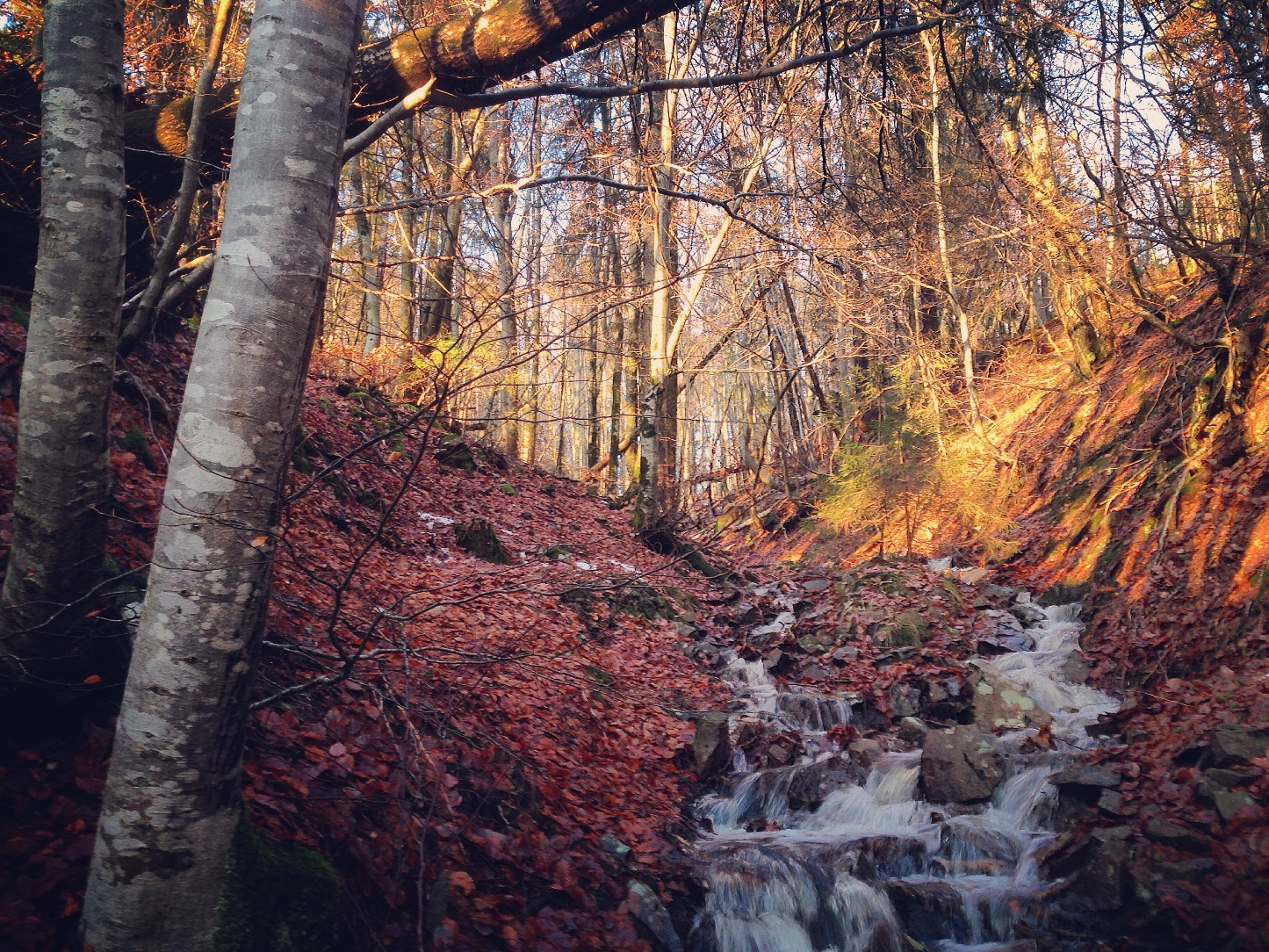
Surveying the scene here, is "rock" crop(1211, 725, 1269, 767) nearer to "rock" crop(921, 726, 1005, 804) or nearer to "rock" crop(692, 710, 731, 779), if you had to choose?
"rock" crop(921, 726, 1005, 804)

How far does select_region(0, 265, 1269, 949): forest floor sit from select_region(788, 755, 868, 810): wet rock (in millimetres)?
519

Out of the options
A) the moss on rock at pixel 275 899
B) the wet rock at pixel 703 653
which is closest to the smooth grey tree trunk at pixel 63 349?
the moss on rock at pixel 275 899

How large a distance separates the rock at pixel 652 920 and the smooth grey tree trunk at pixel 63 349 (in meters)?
3.52

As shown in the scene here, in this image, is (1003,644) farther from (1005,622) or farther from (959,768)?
(959,768)

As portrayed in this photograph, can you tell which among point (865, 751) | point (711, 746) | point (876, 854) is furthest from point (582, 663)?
point (865, 751)

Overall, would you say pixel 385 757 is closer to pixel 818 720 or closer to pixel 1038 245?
pixel 818 720

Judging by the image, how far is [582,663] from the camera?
6.43 meters

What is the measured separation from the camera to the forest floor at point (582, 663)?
3254mm

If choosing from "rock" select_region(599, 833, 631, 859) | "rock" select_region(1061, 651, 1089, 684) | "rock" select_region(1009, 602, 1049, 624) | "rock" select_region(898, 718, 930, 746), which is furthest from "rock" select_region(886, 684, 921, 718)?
"rock" select_region(599, 833, 631, 859)

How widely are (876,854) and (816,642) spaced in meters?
4.04

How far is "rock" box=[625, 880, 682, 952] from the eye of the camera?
174 inches

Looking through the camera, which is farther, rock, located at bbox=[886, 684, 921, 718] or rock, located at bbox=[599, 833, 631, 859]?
rock, located at bbox=[886, 684, 921, 718]

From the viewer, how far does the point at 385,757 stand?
415cm

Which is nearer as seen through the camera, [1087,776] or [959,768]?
[1087,776]
